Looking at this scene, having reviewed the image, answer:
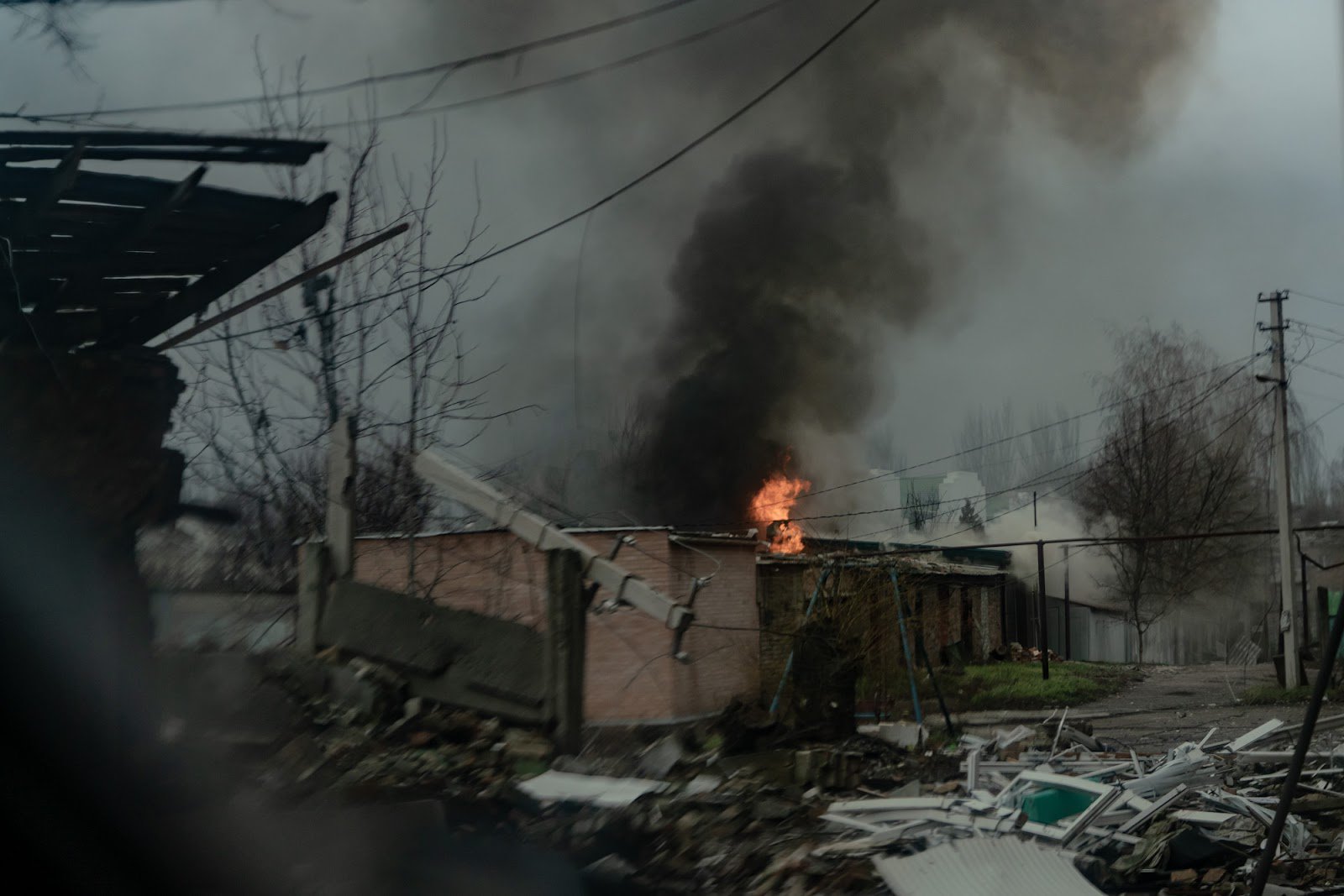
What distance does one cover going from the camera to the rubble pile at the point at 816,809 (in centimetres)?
618

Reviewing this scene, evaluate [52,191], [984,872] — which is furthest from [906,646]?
[52,191]

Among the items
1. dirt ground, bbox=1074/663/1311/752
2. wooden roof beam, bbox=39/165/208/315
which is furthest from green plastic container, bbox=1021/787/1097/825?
wooden roof beam, bbox=39/165/208/315

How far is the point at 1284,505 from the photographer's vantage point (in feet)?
65.6

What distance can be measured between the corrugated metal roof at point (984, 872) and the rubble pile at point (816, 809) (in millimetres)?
12

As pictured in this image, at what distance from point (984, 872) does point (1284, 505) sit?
17.2 m

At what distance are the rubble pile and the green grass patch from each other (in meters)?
9.89

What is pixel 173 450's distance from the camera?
6.11 m

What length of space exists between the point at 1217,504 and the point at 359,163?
97.4 feet

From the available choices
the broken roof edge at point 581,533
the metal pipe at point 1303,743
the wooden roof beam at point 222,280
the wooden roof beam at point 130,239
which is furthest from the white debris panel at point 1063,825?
the broken roof edge at point 581,533

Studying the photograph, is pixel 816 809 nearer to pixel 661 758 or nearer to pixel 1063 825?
pixel 1063 825

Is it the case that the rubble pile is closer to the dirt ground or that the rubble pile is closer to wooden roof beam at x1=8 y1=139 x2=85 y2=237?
wooden roof beam at x1=8 y1=139 x2=85 y2=237

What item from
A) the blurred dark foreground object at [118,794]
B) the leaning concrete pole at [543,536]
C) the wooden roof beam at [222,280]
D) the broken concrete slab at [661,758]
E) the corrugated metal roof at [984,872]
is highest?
the wooden roof beam at [222,280]

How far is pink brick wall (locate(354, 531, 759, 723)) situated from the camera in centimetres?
1458

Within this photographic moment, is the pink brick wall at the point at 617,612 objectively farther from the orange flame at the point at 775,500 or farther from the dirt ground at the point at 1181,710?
the orange flame at the point at 775,500
